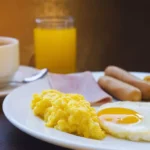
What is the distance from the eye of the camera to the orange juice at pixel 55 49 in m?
1.17

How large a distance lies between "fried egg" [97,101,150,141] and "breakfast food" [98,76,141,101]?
0.09m

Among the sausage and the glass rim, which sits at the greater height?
the glass rim

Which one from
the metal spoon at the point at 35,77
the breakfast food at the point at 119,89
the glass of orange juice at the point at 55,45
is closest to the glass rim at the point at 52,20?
the glass of orange juice at the point at 55,45

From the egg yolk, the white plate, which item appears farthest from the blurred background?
the egg yolk

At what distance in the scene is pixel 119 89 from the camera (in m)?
0.84

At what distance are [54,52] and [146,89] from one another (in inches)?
15.8

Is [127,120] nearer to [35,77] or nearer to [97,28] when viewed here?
[35,77]

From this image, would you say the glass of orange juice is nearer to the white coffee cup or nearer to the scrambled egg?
the white coffee cup

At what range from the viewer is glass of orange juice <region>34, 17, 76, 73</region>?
1166mm

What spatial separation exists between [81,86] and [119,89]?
0.09 m

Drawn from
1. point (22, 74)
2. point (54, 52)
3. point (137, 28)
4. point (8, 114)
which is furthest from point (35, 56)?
point (8, 114)

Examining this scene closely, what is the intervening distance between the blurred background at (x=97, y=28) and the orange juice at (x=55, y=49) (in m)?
0.11

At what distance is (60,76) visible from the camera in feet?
3.04

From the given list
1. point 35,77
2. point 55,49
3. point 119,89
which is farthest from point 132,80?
point 55,49
